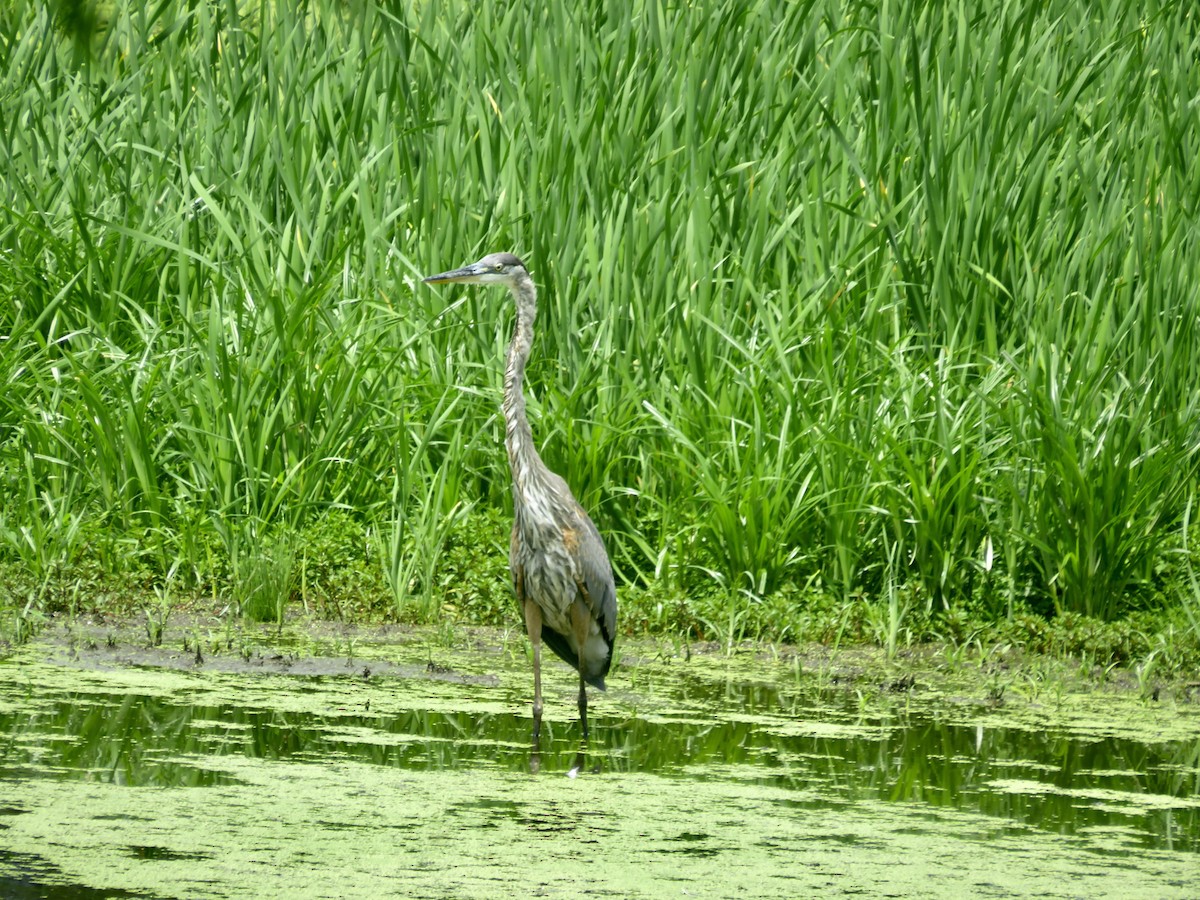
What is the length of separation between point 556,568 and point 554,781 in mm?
836

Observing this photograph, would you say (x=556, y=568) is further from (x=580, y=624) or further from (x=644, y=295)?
(x=644, y=295)

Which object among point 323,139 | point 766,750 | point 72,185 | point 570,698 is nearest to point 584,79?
point 323,139

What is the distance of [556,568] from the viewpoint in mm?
5180

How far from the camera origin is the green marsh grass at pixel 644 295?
6418 millimetres

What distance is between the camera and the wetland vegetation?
14.0ft

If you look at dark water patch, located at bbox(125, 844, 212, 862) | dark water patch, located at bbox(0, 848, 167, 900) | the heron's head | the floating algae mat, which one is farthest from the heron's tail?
dark water patch, located at bbox(0, 848, 167, 900)

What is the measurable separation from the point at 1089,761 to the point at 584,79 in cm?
447

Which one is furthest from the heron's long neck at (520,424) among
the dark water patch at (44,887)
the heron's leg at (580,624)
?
the dark water patch at (44,887)

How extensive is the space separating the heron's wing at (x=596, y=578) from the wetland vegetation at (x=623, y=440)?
0.29m

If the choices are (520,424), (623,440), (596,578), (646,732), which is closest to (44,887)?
(646,732)

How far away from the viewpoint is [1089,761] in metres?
4.90

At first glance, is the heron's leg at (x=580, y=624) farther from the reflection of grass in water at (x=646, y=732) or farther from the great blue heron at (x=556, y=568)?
the reflection of grass in water at (x=646, y=732)

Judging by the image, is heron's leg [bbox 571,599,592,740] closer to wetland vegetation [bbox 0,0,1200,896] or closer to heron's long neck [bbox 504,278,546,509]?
wetland vegetation [bbox 0,0,1200,896]

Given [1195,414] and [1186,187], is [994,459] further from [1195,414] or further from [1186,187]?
[1186,187]
